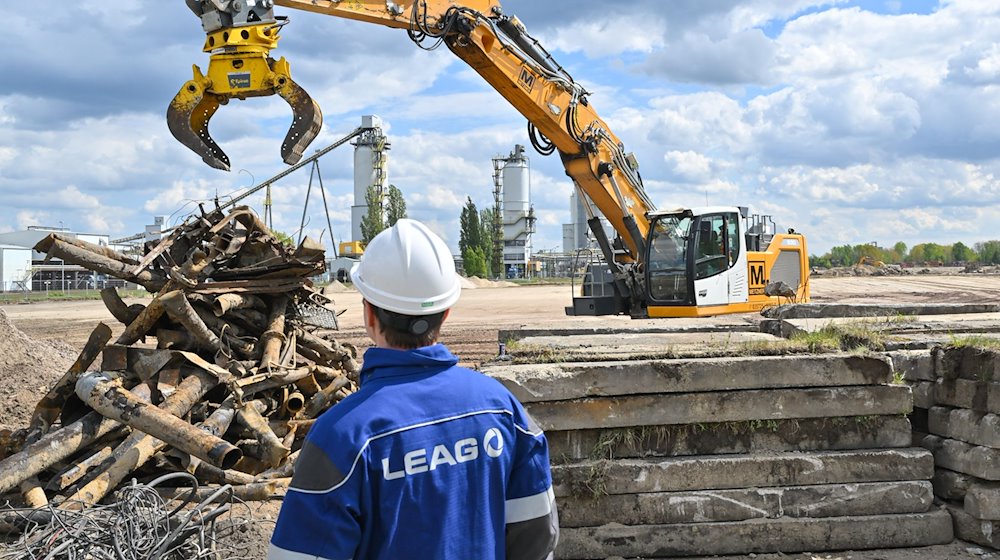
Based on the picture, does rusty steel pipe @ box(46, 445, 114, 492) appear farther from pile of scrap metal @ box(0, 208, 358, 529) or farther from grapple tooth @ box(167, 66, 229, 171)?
grapple tooth @ box(167, 66, 229, 171)

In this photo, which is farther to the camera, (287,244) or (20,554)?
(287,244)

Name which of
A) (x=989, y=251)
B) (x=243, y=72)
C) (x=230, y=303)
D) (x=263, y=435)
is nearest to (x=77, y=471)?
(x=263, y=435)

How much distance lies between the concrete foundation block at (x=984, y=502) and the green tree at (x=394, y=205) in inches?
2737

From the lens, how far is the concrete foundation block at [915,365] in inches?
216

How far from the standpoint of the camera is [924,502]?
4949mm

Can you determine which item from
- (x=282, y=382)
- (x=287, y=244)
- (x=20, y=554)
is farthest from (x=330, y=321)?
(x=20, y=554)

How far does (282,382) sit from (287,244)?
2.03 m

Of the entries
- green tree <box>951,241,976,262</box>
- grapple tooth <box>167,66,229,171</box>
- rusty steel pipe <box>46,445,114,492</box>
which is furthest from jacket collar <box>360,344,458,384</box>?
green tree <box>951,241,976,262</box>

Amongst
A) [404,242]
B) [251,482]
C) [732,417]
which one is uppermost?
[404,242]

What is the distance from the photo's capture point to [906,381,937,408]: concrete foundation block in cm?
549

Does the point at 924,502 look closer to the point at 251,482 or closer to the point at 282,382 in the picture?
the point at 251,482

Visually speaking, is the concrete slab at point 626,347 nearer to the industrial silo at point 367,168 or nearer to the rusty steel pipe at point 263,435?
the rusty steel pipe at point 263,435

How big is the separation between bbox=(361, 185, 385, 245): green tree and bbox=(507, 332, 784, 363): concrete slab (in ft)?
214

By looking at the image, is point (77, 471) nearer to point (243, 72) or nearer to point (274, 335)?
point (274, 335)
